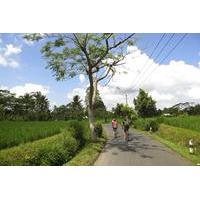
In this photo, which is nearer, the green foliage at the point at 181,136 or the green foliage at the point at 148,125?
the green foliage at the point at 181,136

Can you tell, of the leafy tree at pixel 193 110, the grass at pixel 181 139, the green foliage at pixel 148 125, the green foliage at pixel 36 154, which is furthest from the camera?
the leafy tree at pixel 193 110

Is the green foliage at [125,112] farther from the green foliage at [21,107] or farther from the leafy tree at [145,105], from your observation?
the green foliage at [21,107]

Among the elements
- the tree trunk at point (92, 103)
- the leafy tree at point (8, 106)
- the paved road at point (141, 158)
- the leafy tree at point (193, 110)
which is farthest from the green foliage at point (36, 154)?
the leafy tree at point (193, 110)

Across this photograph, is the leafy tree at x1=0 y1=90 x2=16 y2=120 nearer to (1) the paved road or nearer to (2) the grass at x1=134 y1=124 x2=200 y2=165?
(2) the grass at x1=134 y1=124 x2=200 y2=165

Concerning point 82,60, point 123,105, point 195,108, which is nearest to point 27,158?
point 82,60

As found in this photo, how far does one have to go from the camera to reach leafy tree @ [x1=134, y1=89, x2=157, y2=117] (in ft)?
167

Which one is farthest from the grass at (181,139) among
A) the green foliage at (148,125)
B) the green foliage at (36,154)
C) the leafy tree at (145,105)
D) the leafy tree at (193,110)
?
the leafy tree at (145,105)

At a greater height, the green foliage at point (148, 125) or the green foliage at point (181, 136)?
the green foliage at point (148, 125)

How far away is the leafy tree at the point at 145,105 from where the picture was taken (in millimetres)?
50750

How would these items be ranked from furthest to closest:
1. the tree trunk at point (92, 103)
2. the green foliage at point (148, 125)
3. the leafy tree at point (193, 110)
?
the leafy tree at point (193, 110) → the green foliage at point (148, 125) → the tree trunk at point (92, 103)

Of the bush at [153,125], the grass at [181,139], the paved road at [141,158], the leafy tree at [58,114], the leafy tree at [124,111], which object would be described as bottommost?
the paved road at [141,158]
